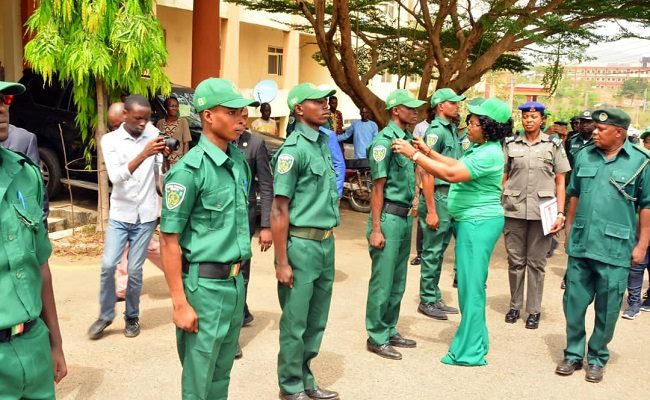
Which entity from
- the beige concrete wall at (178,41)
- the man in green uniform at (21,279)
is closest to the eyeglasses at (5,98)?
the man in green uniform at (21,279)

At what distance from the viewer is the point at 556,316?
21.0ft

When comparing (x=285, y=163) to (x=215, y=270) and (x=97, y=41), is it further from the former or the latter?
(x=97, y=41)

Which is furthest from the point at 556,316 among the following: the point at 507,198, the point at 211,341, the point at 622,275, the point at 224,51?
the point at 224,51

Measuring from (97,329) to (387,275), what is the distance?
88.4 inches

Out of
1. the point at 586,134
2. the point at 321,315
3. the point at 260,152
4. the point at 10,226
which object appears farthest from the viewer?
the point at 586,134

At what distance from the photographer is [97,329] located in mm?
5262

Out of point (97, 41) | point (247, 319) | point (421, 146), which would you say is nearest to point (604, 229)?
point (421, 146)

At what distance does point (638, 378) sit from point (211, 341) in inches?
134

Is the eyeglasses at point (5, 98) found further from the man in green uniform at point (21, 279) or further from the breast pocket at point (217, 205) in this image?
the breast pocket at point (217, 205)

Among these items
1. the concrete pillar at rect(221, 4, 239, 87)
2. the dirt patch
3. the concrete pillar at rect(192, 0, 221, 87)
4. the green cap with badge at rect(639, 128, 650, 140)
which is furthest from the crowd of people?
the concrete pillar at rect(221, 4, 239, 87)

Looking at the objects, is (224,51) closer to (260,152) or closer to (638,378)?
(260,152)

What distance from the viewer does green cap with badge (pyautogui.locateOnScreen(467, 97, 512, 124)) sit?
187 inches

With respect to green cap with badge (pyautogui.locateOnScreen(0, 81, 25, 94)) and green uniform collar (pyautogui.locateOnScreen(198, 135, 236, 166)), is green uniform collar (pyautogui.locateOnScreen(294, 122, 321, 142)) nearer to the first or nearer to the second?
green uniform collar (pyautogui.locateOnScreen(198, 135, 236, 166))

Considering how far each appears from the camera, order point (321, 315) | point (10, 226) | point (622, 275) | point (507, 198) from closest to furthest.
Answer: point (10, 226), point (321, 315), point (622, 275), point (507, 198)
